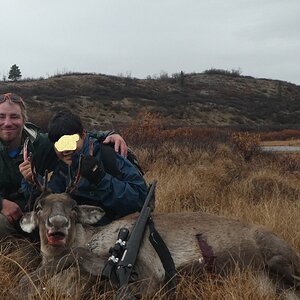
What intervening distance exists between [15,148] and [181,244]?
88.4 inches

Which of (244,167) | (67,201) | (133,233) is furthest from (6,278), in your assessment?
(244,167)

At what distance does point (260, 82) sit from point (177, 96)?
18354 mm

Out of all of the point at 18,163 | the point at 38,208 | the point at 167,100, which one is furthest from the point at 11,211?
the point at 167,100

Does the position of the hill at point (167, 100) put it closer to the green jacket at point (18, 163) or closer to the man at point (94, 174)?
the green jacket at point (18, 163)

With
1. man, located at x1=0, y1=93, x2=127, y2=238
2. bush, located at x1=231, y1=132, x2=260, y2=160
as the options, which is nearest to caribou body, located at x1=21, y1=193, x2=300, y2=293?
man, located at x1=0, y1=93, x2=127, y2=238

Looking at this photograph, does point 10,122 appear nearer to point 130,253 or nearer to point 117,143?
point 117,143

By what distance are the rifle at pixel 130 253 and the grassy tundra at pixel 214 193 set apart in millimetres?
175

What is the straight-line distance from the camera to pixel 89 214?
445 cm

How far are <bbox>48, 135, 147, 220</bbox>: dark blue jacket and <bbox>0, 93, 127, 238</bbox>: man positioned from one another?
1.09 ft

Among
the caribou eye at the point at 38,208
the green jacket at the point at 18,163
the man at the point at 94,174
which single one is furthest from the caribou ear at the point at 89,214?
the green jacket at the point at 18,163

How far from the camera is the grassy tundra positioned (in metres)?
3.91

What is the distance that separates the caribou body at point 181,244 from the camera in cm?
412

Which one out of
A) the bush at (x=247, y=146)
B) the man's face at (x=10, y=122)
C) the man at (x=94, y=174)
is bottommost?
the bush at (x=247, y=146)

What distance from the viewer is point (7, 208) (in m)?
5.11
